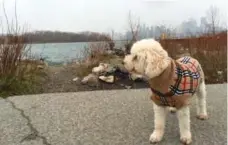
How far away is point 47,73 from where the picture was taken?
31.1ft

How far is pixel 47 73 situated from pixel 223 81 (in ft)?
14.3

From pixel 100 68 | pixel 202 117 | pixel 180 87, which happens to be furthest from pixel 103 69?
pixel 180 87

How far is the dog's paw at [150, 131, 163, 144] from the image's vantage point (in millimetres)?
4508

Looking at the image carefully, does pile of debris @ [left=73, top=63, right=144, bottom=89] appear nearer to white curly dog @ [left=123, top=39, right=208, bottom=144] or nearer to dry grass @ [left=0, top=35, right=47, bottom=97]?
dry grass @ [left=0, top=35, right=47, bottom=97]

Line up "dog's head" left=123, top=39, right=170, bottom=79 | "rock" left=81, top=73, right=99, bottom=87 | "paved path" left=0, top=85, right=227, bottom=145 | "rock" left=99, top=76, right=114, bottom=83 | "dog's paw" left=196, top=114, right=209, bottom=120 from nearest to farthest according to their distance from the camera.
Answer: "dog's head" left=123, top=39, right=170, bottom=79
"paved path" left=0, top=85, right=227, bottom=145
"dog's paw" left=196, top=114, right=209, bottom=120
"rock" left=81, top=73, right=99, bottom=87
"rock" left=99, top=76, right=114, bottom=83

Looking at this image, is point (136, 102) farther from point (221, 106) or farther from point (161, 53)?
point (161, 53)

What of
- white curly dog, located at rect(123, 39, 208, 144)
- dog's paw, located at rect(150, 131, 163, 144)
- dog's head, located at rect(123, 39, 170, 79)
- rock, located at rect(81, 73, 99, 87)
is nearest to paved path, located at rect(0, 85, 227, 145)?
dog's paw, located at rect(150, 131, 163, 144)

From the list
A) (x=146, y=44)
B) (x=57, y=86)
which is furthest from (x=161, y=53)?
(x=57, y=86)

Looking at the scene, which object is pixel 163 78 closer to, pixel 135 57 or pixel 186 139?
pixel 135 57

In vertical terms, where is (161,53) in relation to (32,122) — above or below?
above


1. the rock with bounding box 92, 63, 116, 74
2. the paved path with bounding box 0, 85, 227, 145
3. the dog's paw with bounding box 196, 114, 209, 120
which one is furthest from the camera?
the rock with bounding box 92, 63, 116, 74

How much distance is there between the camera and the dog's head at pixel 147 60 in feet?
13.5

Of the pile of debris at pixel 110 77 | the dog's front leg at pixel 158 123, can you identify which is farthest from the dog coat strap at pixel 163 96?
the pile of debris at pixel 110 77

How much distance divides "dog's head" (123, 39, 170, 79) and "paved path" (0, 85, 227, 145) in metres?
0.93
